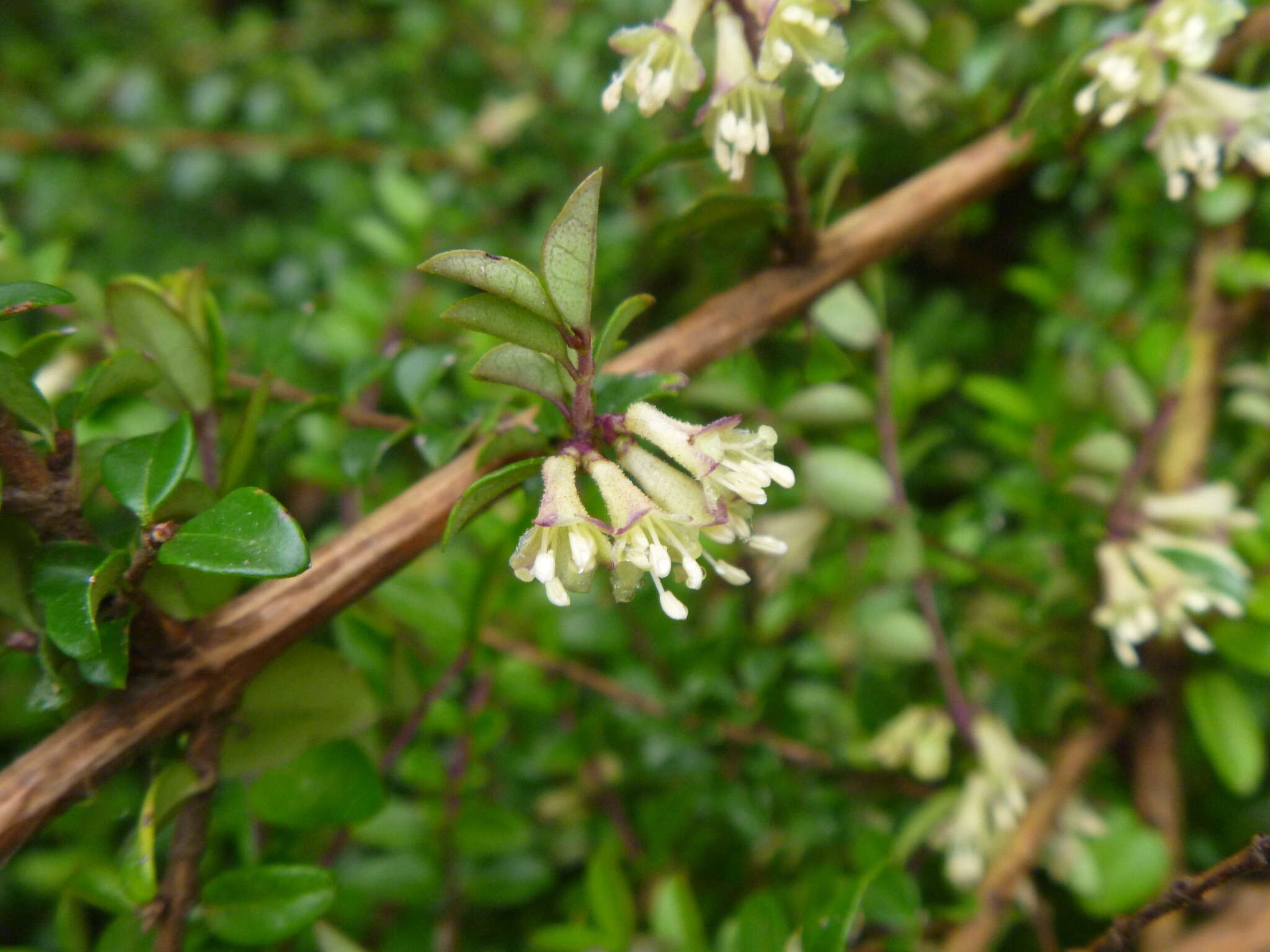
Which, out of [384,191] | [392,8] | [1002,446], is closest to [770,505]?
[1002,446]

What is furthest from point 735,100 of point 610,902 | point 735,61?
point 610,902

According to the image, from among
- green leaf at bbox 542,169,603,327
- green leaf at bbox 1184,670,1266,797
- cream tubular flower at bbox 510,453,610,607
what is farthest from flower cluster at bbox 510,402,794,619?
green leaf at bbox 1184,670,1266,797

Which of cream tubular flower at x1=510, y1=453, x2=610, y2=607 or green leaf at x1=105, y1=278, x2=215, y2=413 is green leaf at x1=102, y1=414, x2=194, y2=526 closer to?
green leaf at x1=105, y1=278, x2=215, y2=413

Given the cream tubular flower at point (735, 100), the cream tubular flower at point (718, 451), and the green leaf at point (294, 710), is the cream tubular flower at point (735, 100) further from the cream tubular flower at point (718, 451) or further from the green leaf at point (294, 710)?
the green leaf at point (294, 710)

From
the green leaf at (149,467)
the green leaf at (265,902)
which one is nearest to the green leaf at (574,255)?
the green leaf at (149,467)

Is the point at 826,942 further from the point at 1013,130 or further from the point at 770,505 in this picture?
the point at 1013,130

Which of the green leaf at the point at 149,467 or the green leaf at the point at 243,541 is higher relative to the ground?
the green leaf at the point at 149,467
